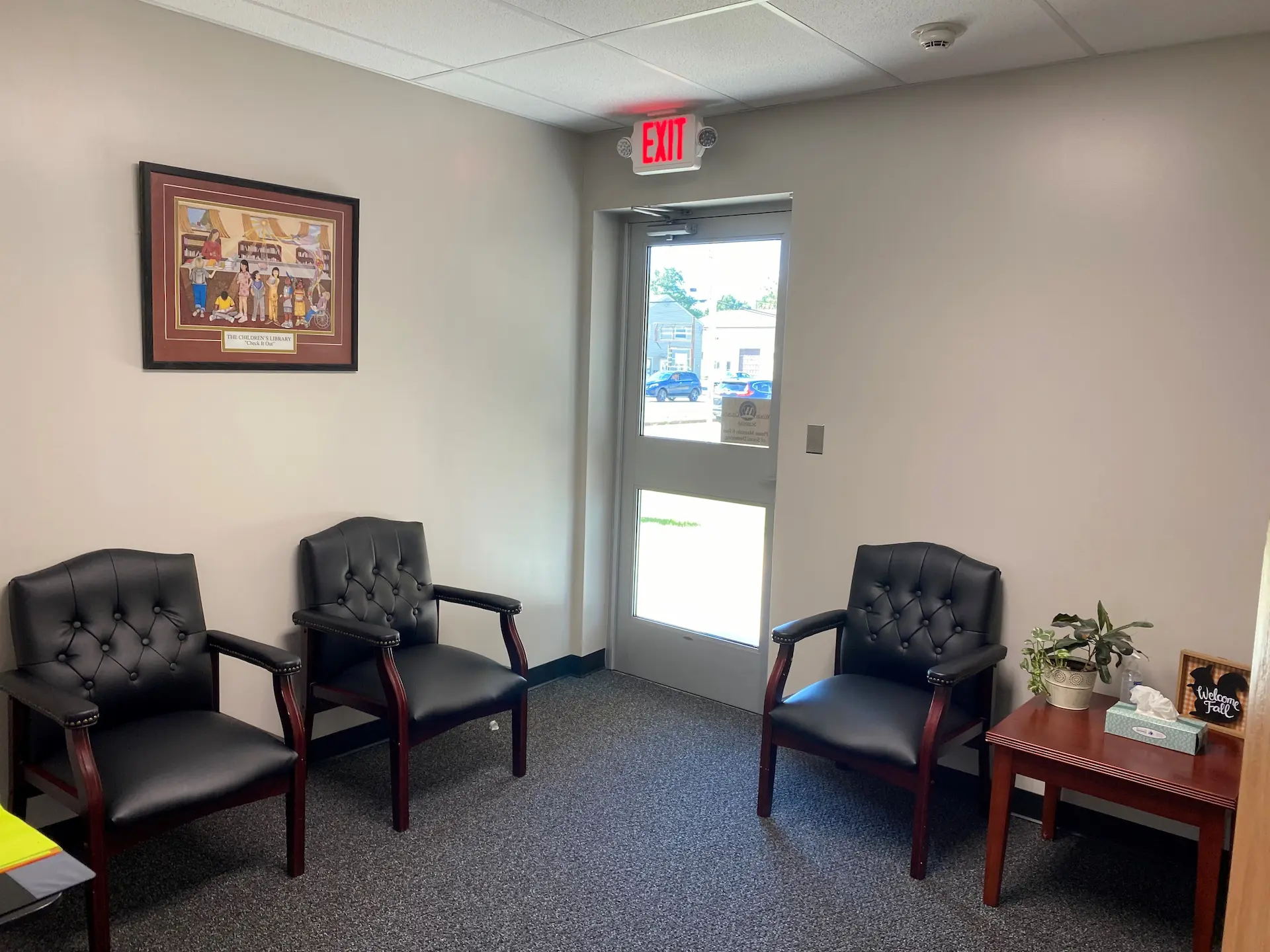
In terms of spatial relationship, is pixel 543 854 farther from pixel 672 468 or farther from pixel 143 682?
pixel 672 468

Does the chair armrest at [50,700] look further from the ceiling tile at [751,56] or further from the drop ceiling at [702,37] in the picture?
the ceiling tile at [751,56]

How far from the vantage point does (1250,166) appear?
267 cm

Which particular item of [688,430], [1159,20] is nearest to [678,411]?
[688,430]

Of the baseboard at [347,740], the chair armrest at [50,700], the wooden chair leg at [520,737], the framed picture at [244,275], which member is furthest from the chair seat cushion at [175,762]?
the framed picture at [244,275]

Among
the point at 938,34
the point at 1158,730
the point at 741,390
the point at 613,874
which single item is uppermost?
the point at 938,34

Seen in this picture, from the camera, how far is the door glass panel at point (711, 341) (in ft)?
12.9

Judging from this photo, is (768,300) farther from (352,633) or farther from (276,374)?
(352,633)

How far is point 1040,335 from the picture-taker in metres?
3.08

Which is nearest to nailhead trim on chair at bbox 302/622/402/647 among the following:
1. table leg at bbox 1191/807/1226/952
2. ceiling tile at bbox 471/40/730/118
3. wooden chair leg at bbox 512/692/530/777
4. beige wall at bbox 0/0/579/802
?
beige wall at bbox 0/0/579/802

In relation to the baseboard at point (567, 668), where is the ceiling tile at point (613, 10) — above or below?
above

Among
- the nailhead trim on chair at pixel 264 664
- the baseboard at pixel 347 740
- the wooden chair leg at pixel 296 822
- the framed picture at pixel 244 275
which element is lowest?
the baseboard at pixel 347 740

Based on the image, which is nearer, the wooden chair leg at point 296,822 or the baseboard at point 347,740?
the wooden chair leg at point 296,822

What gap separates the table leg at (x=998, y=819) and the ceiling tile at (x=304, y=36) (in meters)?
2.89

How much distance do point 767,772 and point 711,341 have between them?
1878mm
